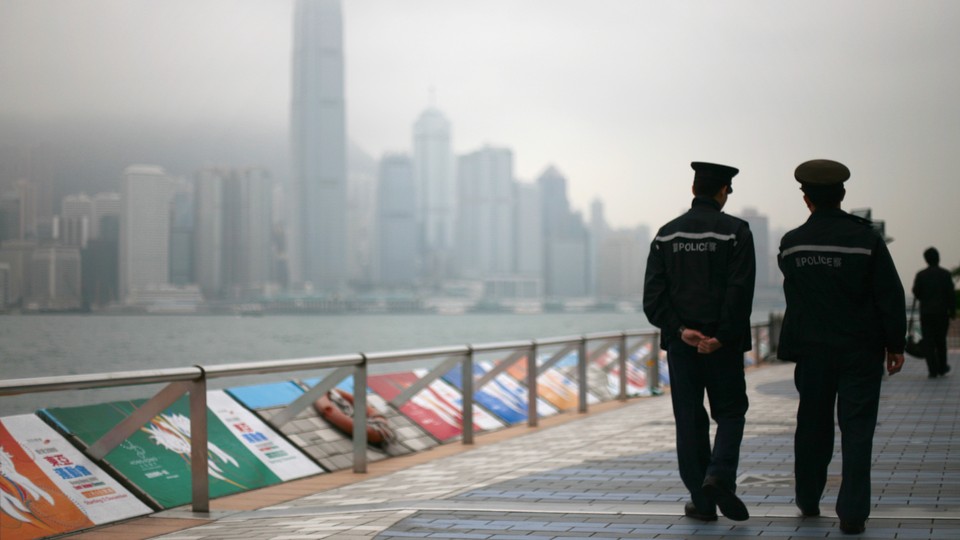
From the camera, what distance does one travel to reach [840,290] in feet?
15.6

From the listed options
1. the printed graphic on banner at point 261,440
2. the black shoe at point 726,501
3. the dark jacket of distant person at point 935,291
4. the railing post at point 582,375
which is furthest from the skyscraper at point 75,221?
the black shoe at point 726,501

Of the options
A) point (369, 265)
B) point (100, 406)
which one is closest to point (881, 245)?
point (100, 406)

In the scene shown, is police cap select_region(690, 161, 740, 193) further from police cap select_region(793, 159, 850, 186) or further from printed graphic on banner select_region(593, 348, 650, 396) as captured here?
printed graphic on banner select_region(593, 348, 650, 396)

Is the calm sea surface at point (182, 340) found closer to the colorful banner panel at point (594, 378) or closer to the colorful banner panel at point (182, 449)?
the colorful banner panel at point (594, 378)

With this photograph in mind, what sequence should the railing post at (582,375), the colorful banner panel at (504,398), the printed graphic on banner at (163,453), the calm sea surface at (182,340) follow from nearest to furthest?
the printed graphic on banner at (163,453) → the colorful banner panel at (504,398) → the railing post at (582,375) → the calm sea surface at (182,340)

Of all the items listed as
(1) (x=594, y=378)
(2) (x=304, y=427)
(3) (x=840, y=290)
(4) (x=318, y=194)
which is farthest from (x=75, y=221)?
(4) (x=318, y=194)

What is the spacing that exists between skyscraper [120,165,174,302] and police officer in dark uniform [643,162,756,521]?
8505cm

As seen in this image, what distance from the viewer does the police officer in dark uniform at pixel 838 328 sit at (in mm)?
4672

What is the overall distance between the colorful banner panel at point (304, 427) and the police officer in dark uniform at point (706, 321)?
4.10 meters

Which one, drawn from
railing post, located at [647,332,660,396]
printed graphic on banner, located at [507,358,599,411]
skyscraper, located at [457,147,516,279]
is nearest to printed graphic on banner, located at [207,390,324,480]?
printed graphic on banner, located at [507,358,599,411]

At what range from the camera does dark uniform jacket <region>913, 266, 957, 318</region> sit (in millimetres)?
14820

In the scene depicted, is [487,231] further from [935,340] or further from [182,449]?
[182,449]

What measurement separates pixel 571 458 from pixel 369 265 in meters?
148

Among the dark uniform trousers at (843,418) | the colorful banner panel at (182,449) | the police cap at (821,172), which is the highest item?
the police cap at (821,172)
